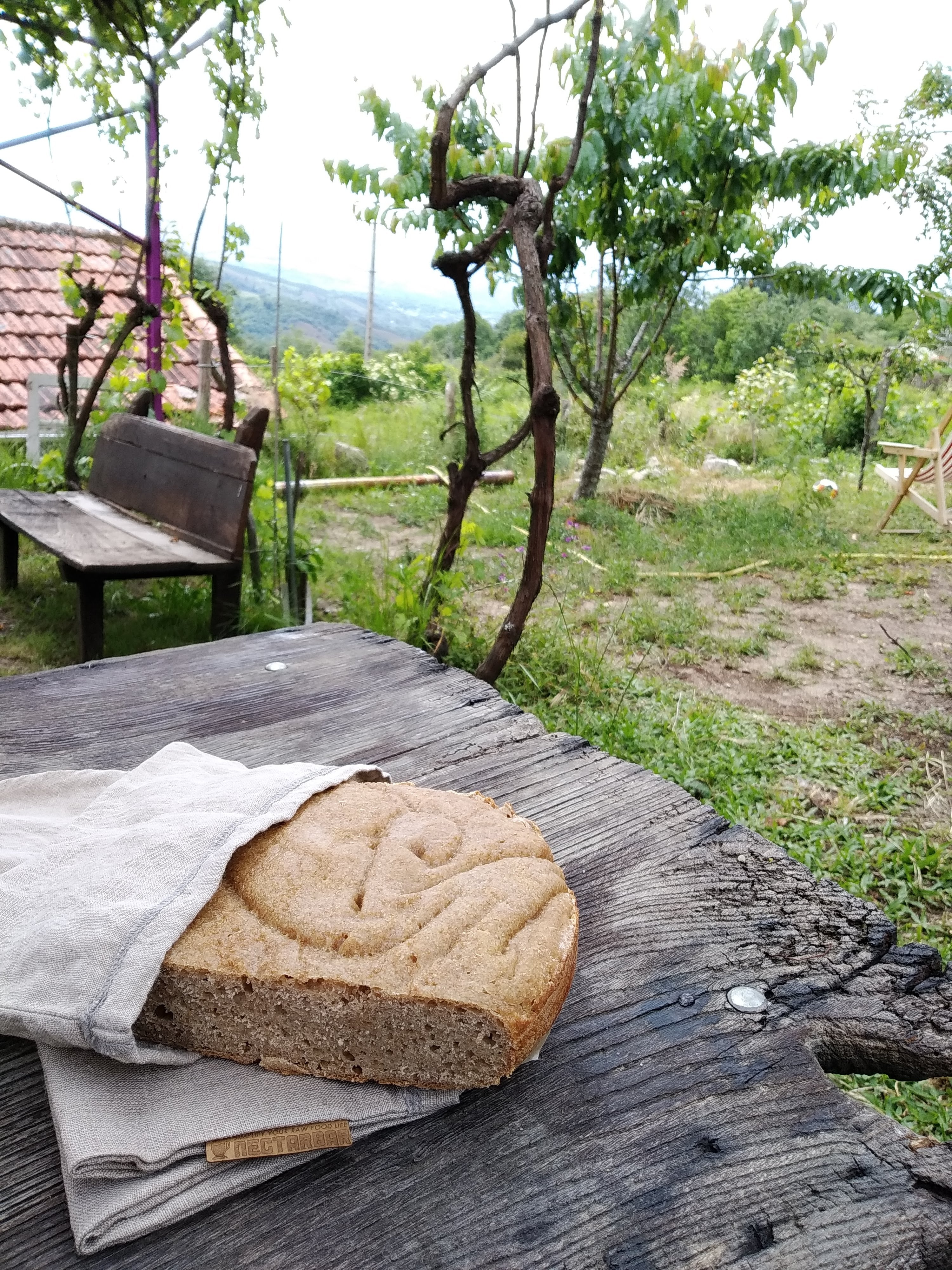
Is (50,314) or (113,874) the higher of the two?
(50,314)

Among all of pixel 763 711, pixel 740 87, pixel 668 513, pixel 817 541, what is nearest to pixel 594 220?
pixel 740 87

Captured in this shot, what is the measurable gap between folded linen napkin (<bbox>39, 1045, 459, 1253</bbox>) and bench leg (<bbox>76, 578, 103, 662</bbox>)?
2.79m

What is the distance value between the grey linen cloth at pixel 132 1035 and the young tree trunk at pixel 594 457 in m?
7.12

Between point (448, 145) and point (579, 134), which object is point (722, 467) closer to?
point (579, 134)

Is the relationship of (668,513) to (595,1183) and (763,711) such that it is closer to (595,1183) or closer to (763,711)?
(763,711)

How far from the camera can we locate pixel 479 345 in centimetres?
1568

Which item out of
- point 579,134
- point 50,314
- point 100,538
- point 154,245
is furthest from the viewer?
point 50,314

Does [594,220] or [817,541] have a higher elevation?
[594,220]

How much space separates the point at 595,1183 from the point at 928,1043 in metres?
0.43

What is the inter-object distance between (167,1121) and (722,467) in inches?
395

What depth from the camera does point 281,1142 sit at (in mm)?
855

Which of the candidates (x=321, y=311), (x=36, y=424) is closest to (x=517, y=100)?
(x=36, y=424)

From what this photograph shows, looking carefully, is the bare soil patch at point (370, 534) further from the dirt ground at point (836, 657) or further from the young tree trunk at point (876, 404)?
the young tree trunk at point (876, 404)

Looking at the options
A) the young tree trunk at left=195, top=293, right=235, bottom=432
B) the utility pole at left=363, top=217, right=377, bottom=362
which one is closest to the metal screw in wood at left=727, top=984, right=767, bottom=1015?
the young tree trunk at left=195, top=293, right=235, bottom=432
